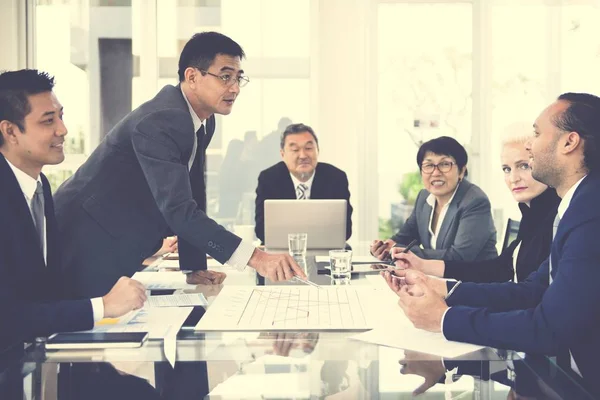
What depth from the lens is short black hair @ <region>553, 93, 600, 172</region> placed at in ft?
5.39

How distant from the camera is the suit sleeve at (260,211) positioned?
4301mm

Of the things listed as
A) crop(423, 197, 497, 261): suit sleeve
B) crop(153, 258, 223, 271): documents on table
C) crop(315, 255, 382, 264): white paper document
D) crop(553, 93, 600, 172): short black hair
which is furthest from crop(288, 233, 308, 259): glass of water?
crop(553, 93, 600, 172): short black hair

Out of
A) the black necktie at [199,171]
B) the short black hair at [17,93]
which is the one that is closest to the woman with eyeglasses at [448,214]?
the black necktie at [199,171]

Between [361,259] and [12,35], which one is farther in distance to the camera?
[12,35]

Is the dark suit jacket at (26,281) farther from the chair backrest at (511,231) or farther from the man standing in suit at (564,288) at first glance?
the chair backrest at (511,231)

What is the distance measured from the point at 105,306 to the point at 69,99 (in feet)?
16.3

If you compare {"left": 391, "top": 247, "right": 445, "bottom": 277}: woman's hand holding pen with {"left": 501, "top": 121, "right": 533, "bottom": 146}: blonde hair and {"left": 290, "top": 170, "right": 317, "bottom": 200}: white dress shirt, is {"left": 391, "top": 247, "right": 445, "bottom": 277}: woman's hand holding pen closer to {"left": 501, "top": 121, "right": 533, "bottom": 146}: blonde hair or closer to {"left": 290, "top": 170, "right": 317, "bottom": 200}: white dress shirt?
{"left": 501, "top": 121, "right": 533, "bottom": 146}: blonde hair

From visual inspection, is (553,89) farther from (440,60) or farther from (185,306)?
(185,306)

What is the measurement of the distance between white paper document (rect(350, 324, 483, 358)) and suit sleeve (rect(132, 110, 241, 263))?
780 millimetres

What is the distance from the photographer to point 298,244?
119 inches

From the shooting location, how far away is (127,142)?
2.46 metres

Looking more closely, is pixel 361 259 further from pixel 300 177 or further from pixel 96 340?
pixel 300 177

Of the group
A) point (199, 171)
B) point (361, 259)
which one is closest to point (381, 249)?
point (361, 259)

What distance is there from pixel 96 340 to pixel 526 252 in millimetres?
1689
